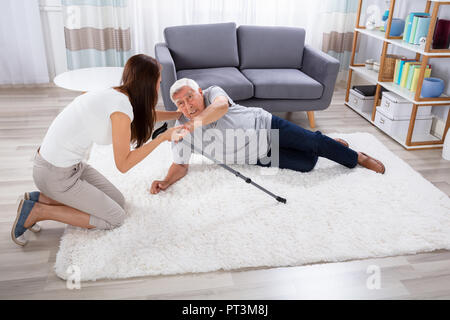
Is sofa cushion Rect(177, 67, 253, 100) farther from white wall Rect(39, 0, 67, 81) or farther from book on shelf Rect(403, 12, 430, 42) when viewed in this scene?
white wall Rect(39, 0, 67, 81)

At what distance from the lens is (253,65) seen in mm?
3664

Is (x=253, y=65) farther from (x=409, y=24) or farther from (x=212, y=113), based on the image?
(x=212, y=113)

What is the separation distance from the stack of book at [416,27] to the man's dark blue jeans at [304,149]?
1.14 metres

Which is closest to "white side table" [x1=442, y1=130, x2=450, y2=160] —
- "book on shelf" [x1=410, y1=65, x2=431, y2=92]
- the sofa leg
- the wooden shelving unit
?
the wooden shelving unit

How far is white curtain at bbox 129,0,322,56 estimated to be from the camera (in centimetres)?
419

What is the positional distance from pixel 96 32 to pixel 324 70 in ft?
7.38

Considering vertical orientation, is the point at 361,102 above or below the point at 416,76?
below

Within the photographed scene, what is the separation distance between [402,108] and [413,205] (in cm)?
115

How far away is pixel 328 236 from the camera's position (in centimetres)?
209

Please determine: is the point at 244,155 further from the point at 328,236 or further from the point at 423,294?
the point at 423,294

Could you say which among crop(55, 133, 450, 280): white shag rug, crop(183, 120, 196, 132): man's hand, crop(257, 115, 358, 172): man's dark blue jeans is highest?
crop(183, 120, 196, 132): man's hand

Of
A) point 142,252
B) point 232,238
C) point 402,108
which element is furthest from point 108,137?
point 402,108

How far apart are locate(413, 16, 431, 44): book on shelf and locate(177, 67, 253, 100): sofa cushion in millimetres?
1284

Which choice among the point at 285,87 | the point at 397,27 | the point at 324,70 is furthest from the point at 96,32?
the point at 397,27
